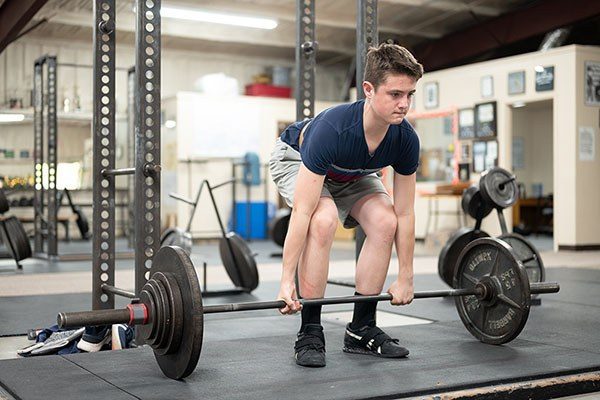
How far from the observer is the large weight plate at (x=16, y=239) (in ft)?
19.7

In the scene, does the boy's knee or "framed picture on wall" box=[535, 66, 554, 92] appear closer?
the boy's knee

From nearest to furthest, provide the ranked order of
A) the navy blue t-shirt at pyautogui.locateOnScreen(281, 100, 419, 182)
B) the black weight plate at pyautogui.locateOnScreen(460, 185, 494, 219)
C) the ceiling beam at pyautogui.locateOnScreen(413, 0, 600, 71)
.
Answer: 1. the navy blue t-shirt at pyautogui.locateOnScreen(281, 100, 419, 182)
2. the black weight plate at pyautogui.locateOnScreen(460, 185, 494, 219)
3. the ceiling beam at pyautogui.locateOnScreen(413, 0, 600, 71)

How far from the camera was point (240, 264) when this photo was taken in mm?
4734

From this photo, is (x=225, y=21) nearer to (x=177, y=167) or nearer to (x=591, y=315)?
(x=177, y=167)

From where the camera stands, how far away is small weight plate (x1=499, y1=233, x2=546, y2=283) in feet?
13.8


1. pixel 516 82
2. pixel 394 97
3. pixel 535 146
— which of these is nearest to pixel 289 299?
pixel 394 97

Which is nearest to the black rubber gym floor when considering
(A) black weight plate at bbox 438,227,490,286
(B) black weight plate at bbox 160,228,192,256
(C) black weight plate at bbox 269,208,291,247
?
(A) black weight plate at bbox 438,227,490,286

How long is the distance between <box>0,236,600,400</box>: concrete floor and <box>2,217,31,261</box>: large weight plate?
0.58 feet

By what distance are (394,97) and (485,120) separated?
7.28m

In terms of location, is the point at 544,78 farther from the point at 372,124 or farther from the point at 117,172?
the point at 372,124

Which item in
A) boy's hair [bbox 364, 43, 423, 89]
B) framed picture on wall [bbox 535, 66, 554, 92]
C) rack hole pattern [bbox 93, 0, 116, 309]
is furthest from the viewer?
framed picture on wall [bbox 535, 66, 554, 92]

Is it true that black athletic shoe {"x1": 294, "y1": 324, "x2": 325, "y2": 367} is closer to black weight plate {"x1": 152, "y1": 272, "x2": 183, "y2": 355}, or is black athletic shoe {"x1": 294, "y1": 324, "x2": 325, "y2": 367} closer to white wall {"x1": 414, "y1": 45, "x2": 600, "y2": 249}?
black weight plate {"x1": 152, "y1": 272, "x2": 183, "y2": 355}

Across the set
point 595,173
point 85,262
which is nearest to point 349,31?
point 595,173

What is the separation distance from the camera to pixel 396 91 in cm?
240
